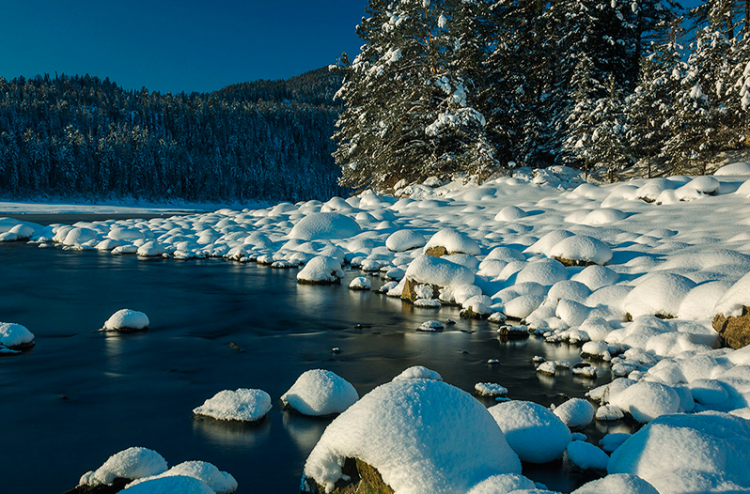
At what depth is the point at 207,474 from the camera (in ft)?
10.8

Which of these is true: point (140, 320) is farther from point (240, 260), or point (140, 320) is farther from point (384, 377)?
point (240, 260)

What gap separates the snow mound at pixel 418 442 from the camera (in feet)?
9.70

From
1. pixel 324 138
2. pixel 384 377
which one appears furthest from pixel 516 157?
pixel 324 138

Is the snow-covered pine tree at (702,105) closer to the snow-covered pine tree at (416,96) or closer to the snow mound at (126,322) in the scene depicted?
the snow-covered pine tree at (416,96)

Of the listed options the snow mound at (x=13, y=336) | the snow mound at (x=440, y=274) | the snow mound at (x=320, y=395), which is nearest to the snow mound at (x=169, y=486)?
the snow mound at (x=320, y=395)

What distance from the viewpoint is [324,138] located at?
110625mm

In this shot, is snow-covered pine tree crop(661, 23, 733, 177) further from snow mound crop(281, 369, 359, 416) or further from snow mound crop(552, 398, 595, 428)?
snow mound crop(281, 369, 359, 416)

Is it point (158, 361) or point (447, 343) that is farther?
point (447, 343)

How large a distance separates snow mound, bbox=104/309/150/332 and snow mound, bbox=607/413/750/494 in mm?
6442

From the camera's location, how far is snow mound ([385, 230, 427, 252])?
45.2 feet

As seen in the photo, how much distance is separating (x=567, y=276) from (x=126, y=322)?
23.5 feet

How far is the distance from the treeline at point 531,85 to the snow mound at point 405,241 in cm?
675

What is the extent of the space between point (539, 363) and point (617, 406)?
5.11 feet

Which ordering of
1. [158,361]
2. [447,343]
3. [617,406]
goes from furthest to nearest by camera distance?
[447,343], [158,361], [617,406]
